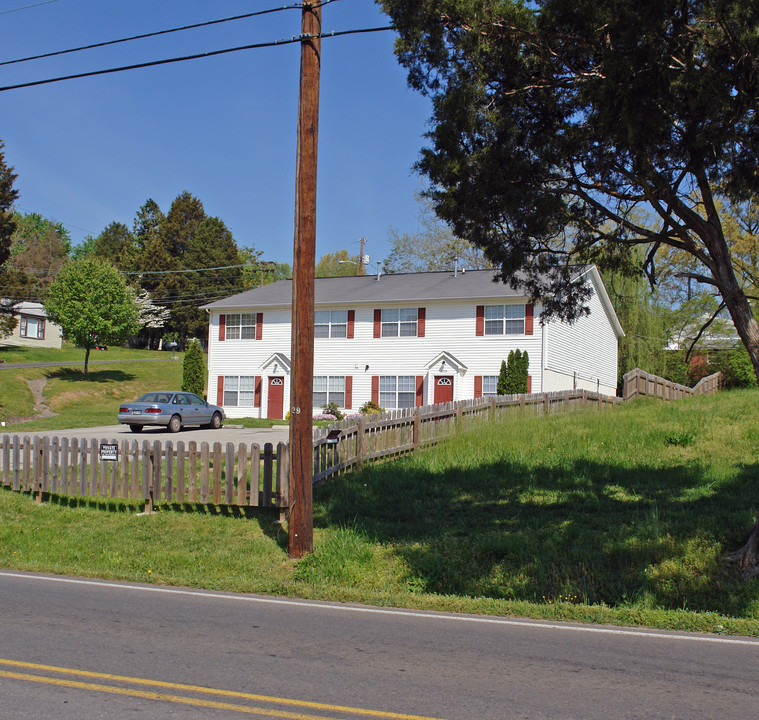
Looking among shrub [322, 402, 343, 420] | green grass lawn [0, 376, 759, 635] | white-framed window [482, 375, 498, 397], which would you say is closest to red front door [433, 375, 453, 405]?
white-framed window [482, 375, 498, 397]

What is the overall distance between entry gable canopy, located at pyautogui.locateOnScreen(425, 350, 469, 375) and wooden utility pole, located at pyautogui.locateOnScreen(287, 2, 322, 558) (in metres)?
23.2

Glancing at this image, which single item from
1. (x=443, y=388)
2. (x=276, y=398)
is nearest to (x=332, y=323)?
(x=276, y=398)

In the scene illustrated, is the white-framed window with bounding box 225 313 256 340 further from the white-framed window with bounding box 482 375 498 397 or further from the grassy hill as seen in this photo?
the white-framed window with bounding box 482 375 498 397

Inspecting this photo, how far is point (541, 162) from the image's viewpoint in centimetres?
925

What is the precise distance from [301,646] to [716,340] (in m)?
46.4

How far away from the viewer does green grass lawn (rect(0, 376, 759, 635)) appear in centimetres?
819

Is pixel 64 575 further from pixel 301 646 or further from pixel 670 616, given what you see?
pixel 670 616

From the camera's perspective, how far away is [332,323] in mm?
35719

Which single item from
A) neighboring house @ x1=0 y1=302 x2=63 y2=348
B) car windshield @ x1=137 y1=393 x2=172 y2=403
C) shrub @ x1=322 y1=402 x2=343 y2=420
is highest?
neighboring house @ x1=0 y1=302 x2=63 y2=348

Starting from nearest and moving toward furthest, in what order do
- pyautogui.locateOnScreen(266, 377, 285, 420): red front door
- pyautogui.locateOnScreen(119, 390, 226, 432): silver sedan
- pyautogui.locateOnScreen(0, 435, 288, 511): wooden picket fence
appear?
1. pyautogui.locateOnScreen(0, 435, 288, 511): wooden picket fence
2. pyautogui.locateOnScreen(119, 390, 226, 432): silver sedan
3. pyautogui.locateOnScreen(266, 377, 285, 420): red front door

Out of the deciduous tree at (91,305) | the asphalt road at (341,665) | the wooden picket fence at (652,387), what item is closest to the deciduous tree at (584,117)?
the asphalt road at (341,665)

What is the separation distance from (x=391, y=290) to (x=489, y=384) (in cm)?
709

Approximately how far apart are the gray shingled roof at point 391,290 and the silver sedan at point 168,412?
7.46 meters

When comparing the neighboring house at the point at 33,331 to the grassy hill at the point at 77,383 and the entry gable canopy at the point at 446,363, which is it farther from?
the entry gable canopy at the point at 446,363
